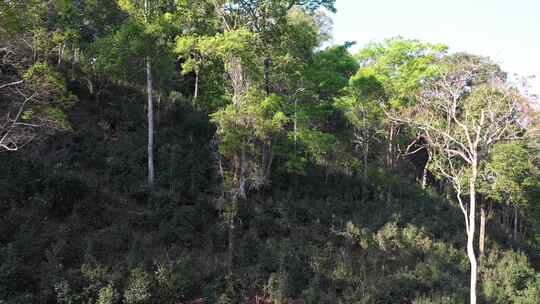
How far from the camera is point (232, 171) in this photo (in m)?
14.4

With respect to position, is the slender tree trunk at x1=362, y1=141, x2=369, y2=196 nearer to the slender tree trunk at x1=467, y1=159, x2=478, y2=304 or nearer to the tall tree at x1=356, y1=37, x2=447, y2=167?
the tall tree at x1=356, y1=37, x2=447, y2=167

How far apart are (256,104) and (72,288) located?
25.4ft

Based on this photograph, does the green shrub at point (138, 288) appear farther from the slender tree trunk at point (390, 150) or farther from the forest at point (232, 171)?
the slender tree trunk at point (390, 150)

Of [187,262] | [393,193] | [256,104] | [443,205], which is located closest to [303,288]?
[187,262]

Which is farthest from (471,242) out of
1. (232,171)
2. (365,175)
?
(365,175)

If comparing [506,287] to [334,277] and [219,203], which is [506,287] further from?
[219,203]

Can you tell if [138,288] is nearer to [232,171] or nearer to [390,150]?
[232,171]

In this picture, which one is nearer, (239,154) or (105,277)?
(105,277)

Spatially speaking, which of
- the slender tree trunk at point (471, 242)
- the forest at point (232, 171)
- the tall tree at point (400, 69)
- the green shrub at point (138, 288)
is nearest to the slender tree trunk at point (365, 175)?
the forest at point (232, 171)

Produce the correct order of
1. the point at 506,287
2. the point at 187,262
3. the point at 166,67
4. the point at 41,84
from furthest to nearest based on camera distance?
the point at 166,67
the point at 506,287
the point at 187,262
the point at 41,84

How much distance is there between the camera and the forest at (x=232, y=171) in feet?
37.9

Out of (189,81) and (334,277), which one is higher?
(189,81)

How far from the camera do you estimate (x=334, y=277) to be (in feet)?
41.9

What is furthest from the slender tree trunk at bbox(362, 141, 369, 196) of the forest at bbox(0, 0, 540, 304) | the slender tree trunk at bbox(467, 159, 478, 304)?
the slender tree trunk at bbox(467, 159, 478, 304)
